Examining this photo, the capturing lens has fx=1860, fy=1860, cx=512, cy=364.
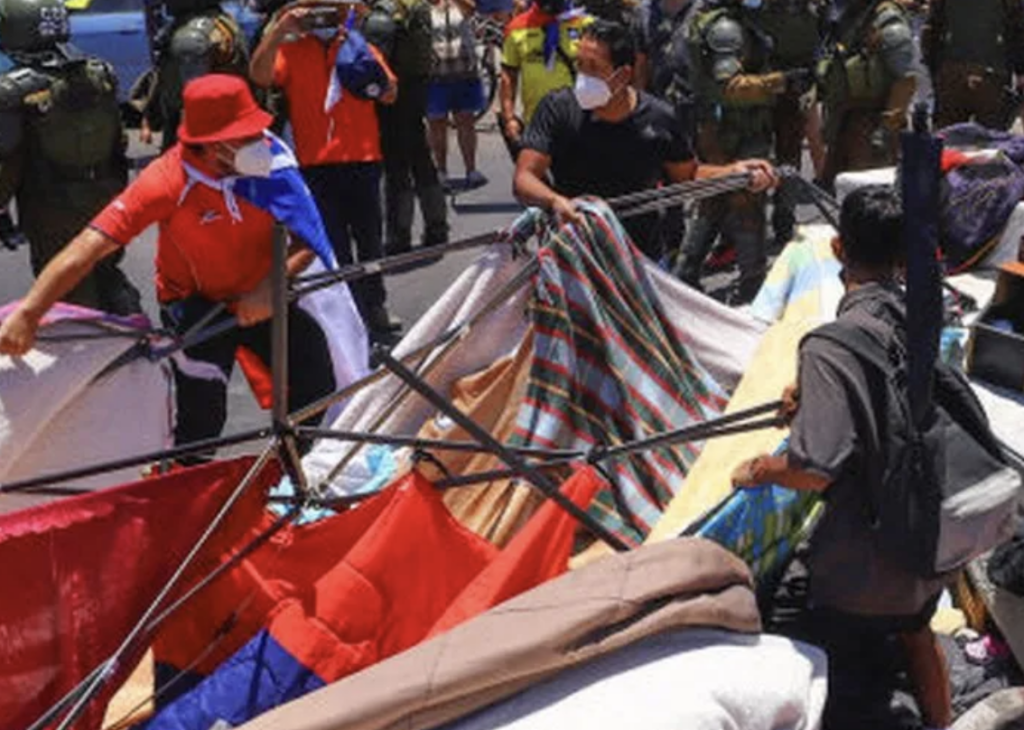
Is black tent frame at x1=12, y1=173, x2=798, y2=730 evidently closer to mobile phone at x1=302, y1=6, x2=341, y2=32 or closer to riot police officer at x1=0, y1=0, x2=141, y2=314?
riot police officer at x1=0, y1=0, x2=141, y2=314

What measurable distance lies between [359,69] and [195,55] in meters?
0.70

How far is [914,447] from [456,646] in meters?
1.19

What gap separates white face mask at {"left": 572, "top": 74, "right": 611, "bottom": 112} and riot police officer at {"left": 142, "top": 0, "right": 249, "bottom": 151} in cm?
240

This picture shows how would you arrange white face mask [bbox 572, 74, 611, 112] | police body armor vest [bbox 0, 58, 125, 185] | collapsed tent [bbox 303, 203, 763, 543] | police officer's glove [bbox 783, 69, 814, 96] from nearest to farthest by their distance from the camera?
1. collapsed tent [bbox 303, 203, 763, 543]
2. white face mask [bbox 572, 74, 611, 112]
3. police body armor vest [bbox 0, 58, 125, 185]
4. police officer's glove [bbox 783, 69, 814, 96]

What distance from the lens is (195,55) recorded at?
7.91 meters

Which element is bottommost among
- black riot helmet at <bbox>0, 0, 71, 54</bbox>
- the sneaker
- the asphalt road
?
the sneaker

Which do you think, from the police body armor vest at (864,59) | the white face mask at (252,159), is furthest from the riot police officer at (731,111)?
the white face mask at (252,159)

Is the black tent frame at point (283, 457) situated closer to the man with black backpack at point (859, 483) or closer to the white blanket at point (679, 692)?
the man with black backpack at point (859, 483)

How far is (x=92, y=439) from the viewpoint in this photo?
4.63 meters

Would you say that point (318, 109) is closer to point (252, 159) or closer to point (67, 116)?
point (67, 116)

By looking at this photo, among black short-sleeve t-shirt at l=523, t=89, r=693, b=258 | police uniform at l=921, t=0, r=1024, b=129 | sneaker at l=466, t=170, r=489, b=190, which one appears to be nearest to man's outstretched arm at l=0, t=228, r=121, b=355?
black short-sleeve t-shirt at l=523, t=89, r=693, b=258

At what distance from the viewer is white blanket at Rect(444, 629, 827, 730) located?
3.00m

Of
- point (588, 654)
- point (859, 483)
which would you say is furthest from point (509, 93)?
point (588, 654)

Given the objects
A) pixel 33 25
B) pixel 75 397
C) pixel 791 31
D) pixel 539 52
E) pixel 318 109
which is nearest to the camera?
pixel 75 397
